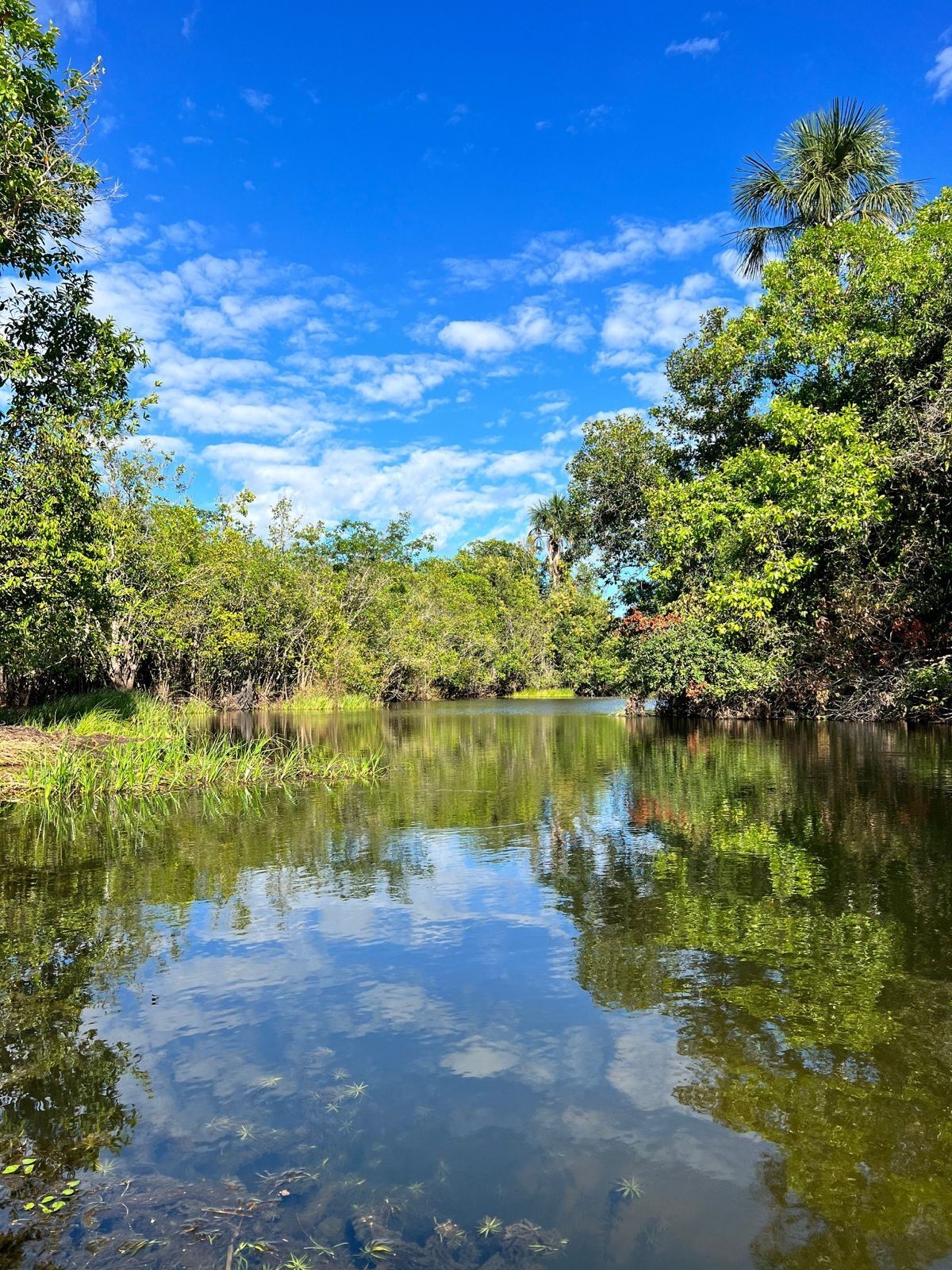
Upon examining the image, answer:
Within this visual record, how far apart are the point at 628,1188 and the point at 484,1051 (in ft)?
4.99

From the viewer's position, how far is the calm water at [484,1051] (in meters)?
3.47

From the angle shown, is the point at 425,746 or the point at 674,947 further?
the point at 425,746

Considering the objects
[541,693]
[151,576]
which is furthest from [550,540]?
[151,576]

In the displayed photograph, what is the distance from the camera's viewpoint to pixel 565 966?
6.36 metres

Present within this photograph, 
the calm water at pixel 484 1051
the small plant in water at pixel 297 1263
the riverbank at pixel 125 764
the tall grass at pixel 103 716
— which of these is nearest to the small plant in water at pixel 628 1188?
the calm water at pixel 484 1051

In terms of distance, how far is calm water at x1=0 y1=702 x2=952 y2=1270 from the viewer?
347 cm

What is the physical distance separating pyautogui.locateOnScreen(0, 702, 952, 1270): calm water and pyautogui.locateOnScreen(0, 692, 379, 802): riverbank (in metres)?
4.38

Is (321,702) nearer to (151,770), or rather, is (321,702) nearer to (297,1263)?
(151,770)

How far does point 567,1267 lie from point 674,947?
3646 mm

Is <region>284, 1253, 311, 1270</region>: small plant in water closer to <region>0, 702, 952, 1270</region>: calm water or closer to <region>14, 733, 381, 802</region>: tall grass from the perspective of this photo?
<region>0, 702, 952, 1270</region>: calm water

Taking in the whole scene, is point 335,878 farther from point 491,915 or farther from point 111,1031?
point 111,1031

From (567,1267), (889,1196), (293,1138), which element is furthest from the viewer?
(293,1138)

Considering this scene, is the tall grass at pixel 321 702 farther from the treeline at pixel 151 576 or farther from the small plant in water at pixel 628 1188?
the small plant in water at pixel 628 1188

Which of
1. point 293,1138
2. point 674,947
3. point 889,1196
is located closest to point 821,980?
point 674,947
